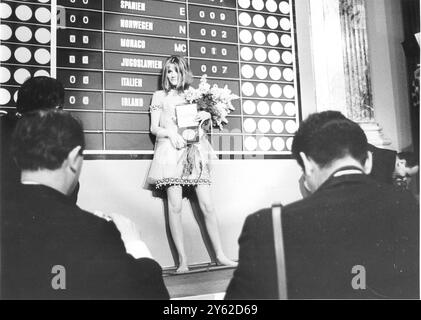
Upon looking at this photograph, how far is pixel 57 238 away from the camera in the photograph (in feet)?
4.07

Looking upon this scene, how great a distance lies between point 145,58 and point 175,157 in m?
0.69

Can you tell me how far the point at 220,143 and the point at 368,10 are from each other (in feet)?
4.20

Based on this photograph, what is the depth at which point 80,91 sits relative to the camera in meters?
2.62

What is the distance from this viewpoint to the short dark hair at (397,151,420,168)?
213 cm

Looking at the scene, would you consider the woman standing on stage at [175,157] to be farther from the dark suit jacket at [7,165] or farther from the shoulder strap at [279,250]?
the shoulder strap at [279,250]

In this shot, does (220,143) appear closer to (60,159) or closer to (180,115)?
(180,115)

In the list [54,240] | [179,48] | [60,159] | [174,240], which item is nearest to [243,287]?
[54,240]

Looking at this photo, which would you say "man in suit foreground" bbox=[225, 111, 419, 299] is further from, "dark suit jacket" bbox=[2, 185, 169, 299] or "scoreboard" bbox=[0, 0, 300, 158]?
"scoreboard" bbox=[0, 0, 300, 158]

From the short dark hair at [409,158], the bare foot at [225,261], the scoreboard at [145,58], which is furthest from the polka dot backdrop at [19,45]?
the short dark hair at [409,158]

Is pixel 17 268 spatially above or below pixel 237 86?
below

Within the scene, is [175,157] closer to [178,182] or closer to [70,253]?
[178,182]

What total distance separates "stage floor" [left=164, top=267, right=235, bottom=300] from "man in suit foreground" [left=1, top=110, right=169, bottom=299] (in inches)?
20.5

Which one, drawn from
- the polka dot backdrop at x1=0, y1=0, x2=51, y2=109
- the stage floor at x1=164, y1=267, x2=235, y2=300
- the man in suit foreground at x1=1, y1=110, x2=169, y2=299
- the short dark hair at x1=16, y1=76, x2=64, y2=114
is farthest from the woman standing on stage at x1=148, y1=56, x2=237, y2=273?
the man in suit foreground at x1=1, y1=110, x2=169, y2=299

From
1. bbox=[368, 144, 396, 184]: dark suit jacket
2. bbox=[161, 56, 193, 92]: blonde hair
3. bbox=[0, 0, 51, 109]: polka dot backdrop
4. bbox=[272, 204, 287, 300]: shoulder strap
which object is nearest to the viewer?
bbox=[272, 204, 287, 300]: shoulder strap
